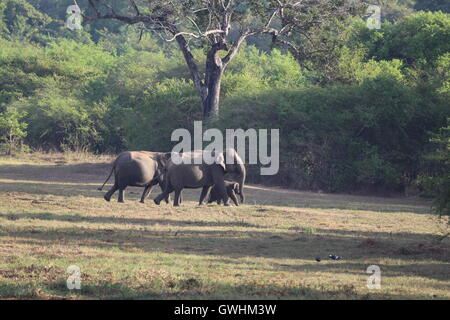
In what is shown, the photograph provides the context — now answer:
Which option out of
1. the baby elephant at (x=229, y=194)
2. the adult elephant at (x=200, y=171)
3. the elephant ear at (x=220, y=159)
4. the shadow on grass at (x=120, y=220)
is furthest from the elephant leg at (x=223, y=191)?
the shadow on grass at (x=120, y=220)

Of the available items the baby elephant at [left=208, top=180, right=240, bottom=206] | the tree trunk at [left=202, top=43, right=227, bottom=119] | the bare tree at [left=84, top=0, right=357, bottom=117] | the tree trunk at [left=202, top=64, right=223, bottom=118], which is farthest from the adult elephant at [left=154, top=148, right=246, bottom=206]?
the tree trunk at [left=202, top=64, right=223, bottom=118]

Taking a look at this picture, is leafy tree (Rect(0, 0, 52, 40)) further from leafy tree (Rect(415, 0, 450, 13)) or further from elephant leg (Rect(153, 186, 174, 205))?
elephant leg (Rect(153, 186, 174, 205))

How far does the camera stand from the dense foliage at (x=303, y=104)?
3069 centimetres

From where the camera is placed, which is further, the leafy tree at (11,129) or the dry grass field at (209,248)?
the leafy tree at (11,129)

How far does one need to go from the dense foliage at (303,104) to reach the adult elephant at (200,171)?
5.75 metres

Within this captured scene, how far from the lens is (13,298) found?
10000 mm

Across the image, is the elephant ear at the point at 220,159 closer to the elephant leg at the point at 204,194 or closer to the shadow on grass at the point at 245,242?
the elephant leg at the point at 204,194

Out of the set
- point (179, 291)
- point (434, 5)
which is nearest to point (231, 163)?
point (179, 291)

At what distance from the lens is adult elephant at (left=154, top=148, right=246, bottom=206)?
70.8 ft

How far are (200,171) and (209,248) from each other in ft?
23.9

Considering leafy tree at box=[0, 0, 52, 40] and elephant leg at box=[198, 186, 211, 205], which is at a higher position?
leafy tree at box=[0, 0, 52, 40]

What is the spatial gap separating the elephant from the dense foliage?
291 inches

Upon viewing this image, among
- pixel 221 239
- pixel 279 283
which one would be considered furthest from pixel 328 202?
pixel 279 283

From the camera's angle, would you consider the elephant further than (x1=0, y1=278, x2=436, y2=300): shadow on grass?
Yes
